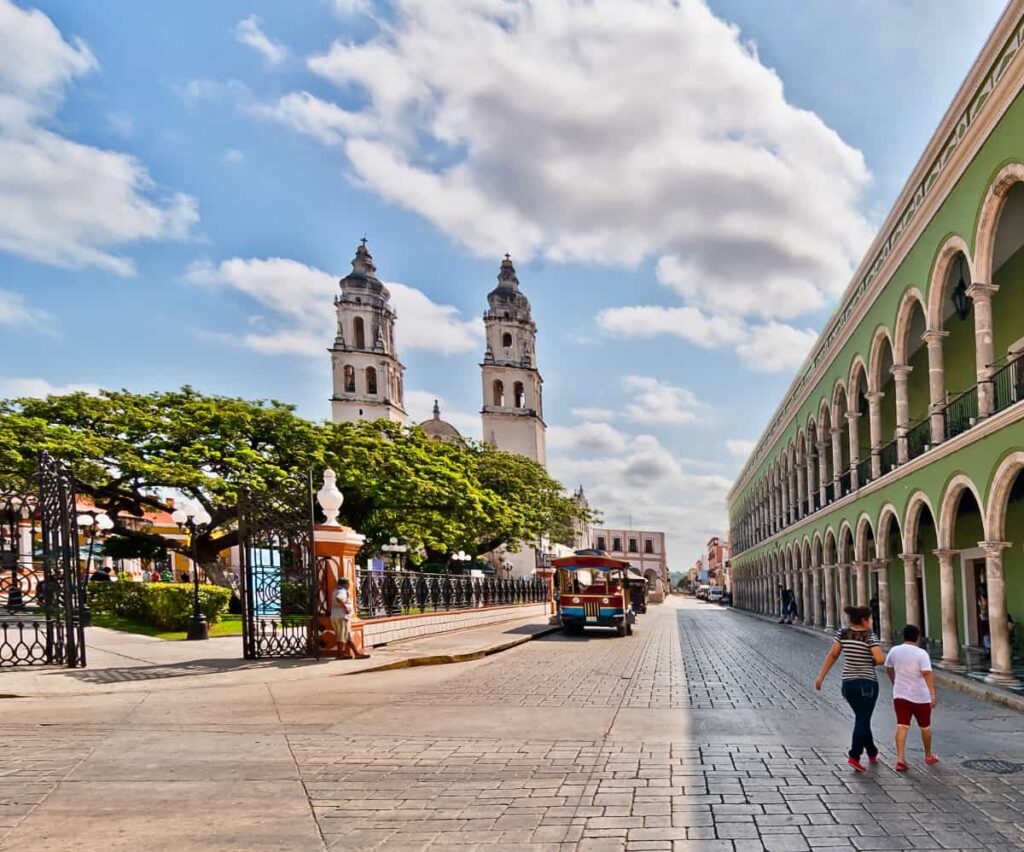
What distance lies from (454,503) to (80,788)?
27121 mm

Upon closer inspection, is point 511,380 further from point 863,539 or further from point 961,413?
point 961,413

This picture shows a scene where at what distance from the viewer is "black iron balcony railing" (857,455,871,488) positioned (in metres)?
21.1

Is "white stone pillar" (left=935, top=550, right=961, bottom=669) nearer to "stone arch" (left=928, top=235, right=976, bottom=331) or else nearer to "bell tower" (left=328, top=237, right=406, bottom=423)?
"stone arch" (left=928, top=235, right=976, bottom=331)

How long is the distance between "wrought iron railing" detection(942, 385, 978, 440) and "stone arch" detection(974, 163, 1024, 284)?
2.18 m

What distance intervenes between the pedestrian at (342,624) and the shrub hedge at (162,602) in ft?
26.4

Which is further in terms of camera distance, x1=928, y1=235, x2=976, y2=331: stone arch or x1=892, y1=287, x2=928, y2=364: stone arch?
x1=892, y1=287, x2=928, y2=364: stone arch

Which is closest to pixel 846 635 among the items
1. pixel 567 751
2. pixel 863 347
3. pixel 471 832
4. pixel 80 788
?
pixel 567 751

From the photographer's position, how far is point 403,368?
2815 inches

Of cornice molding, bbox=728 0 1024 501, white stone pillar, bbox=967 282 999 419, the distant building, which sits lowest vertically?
the distant building

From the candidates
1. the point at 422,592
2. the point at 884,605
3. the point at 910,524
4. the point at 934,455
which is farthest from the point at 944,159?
the point at 422,592

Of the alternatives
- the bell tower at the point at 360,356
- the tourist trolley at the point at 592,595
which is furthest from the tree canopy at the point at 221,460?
the bell tower at the point at 360,356

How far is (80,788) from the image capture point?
6117 mm

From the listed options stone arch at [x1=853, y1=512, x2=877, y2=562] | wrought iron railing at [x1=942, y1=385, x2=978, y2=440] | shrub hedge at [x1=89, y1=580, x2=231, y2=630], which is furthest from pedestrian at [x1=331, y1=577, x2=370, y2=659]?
stone arch at [x1=853, y1=512, x2=877, y2=562]

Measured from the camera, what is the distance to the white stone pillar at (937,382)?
1497 centimetres
